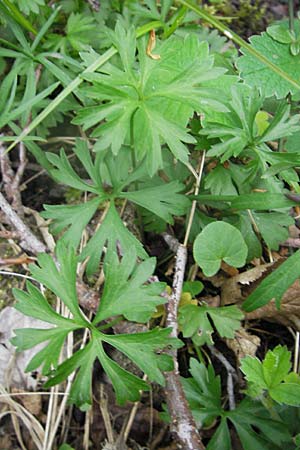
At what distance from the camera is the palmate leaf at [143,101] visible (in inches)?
61.6

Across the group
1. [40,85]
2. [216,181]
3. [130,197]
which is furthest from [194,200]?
[40,85]

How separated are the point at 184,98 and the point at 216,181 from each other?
345mm

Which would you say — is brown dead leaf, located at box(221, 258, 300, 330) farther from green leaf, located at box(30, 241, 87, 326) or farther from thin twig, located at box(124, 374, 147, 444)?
green leaf, located at box(30, 241, 87, 326)

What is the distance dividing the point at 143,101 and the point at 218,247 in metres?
0.53

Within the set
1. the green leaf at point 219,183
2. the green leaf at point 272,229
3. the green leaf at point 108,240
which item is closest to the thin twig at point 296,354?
the green leaf at point 272,229

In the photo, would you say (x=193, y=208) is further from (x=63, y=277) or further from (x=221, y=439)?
(x=221, y=439)

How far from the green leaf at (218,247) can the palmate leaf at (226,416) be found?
339 millimetres

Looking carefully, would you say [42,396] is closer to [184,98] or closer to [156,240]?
[156,240]

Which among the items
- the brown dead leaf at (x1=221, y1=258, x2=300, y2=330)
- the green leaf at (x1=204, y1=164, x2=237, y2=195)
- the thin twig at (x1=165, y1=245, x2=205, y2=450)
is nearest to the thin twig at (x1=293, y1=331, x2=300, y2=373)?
the brown dead leaf at (x1=221, y1=258, x2=300, y2=330)

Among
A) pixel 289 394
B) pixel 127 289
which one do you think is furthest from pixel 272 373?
pixel 127 289

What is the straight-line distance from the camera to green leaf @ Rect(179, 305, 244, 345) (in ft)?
5.67

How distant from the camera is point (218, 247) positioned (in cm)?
168

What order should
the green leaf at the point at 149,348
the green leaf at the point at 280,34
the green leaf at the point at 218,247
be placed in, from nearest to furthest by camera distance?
the green leaf at the point at 149,348
the green leaf at the point at 218,247
the green leaf at the point at 280,34

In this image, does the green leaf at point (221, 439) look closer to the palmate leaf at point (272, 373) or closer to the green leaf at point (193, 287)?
the palmate leaf at point (272, 373)
